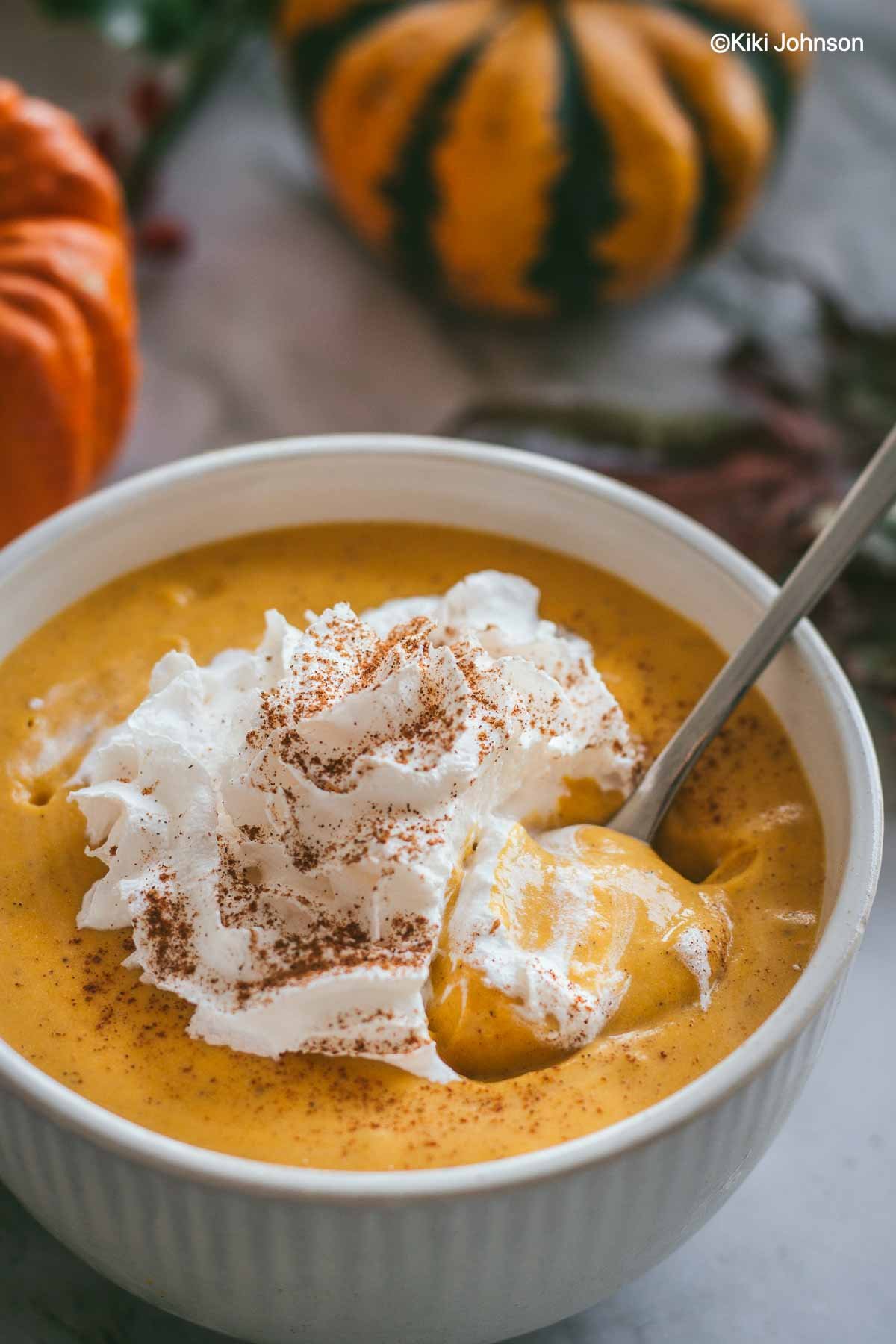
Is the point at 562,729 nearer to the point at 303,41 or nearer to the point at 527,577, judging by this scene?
the point at 527,577

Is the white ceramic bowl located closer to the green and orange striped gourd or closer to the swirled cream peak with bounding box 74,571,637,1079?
the swirled cream peak with bounding box 74,571,637,1079

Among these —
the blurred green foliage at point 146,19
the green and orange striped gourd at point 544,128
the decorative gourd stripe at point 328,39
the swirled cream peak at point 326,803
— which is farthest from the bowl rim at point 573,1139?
the blurred green foliage at point 146,19

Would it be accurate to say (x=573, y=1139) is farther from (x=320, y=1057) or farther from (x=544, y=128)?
(x=544, y=128)

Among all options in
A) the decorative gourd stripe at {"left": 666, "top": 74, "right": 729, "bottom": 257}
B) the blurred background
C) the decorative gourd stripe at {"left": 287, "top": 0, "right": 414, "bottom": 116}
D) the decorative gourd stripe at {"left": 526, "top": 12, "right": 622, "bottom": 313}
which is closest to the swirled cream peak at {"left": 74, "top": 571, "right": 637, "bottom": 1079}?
the blurred background

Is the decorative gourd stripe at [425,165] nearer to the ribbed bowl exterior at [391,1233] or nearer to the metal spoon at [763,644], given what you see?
the metal spoon at [763,644]

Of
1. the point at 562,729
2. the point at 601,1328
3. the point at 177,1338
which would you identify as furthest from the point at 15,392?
the point at 601,1328

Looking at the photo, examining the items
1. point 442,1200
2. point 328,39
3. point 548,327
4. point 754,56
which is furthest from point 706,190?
point 442,1200
